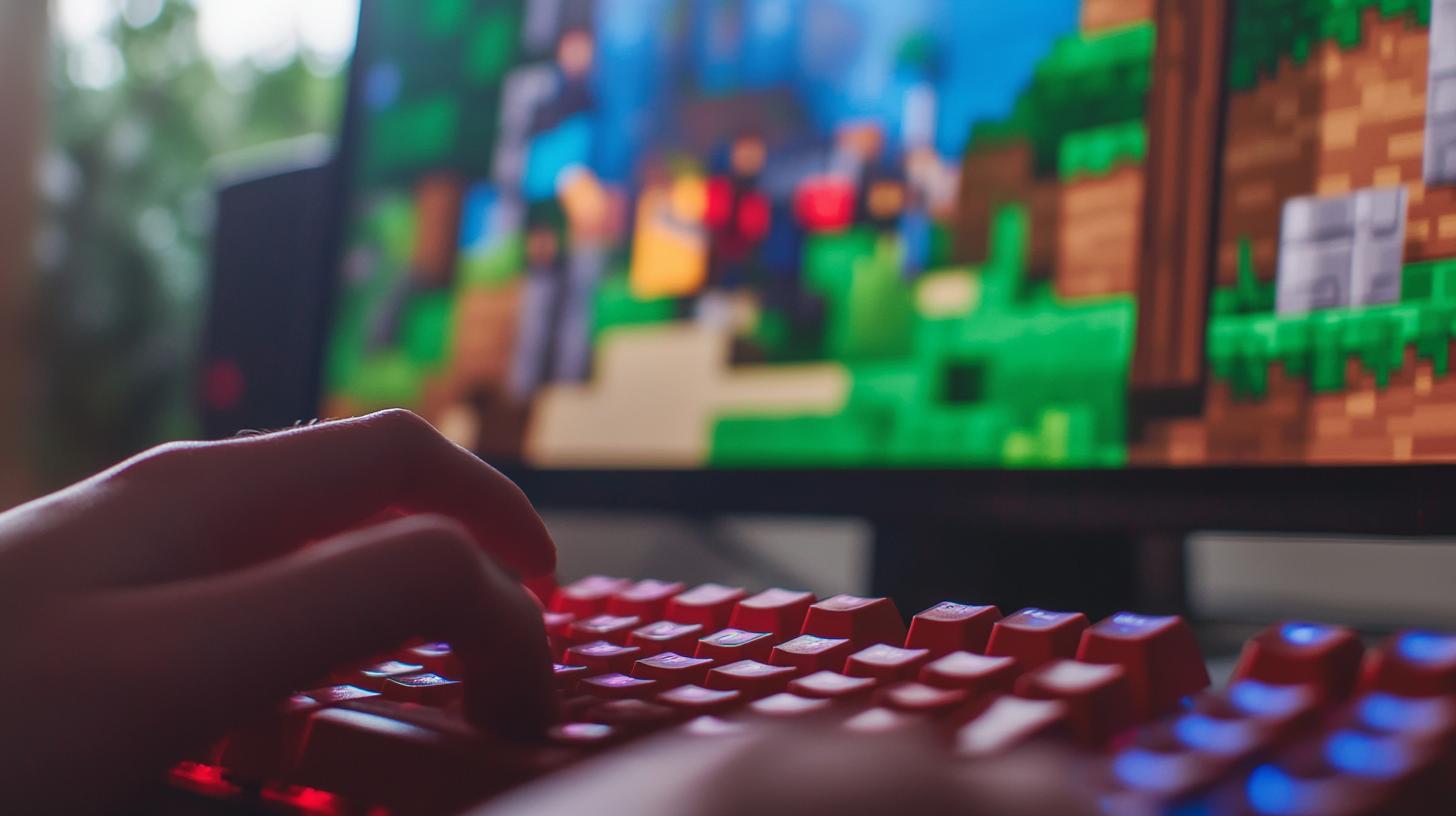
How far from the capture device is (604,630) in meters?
0.41

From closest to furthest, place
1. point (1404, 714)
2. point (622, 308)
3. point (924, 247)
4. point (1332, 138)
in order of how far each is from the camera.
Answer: point (1404, 714) → point (1332, 138) → point (924, 247) → point (622, 308)

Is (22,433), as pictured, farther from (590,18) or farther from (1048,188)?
(1048,188)

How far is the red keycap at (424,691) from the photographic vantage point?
338 millimetres

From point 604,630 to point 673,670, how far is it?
0.23 feet

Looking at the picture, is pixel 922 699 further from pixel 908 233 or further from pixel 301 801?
pixel 908 233

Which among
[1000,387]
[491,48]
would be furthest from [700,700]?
[491,48]

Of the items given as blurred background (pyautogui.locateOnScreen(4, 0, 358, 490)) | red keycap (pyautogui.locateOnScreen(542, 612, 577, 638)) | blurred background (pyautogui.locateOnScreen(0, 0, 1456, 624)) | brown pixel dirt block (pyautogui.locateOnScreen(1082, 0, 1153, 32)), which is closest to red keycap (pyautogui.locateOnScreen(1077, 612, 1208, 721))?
red keycap (pyautogui.locateOnScreen(542, 612, 577, 638))

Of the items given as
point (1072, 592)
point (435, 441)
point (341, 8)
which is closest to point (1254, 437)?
point (1072, 592)

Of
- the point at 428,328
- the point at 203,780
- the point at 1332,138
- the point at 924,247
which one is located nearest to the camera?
the point at 203,780

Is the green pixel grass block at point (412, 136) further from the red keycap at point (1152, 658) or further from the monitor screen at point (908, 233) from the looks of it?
the red keycap at point (1152, 658)

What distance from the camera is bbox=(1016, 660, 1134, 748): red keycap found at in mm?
265

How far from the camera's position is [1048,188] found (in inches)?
20.5

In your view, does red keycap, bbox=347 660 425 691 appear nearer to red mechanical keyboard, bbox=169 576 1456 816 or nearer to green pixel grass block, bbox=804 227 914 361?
red mechanical keyboard, bbox=169 576 1456 816

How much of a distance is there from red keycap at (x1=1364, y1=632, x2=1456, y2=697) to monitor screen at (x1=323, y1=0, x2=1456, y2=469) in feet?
0.60
